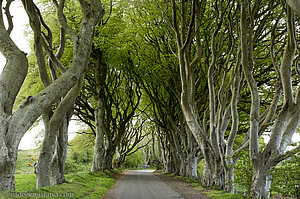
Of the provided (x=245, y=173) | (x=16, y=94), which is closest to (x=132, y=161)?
(x=245, y=173)

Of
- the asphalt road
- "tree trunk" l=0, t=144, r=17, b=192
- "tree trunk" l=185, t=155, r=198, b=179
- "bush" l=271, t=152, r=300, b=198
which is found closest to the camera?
"tree trunk" l=0, t=144, r=17, b=192

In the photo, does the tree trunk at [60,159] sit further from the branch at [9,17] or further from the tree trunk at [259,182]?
the tree trunk at [259,182]

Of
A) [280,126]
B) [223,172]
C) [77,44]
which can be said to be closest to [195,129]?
[223,172]

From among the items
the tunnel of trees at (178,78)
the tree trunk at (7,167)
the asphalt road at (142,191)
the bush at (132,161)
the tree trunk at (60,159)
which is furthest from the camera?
the bush at (132,161)

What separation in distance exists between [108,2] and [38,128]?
1321 centimetres

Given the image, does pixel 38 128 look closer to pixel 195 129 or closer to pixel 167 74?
pixel 167 74

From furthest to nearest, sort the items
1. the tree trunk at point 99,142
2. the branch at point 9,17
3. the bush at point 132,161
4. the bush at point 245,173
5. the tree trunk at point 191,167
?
1. the bush at point 132,161
2. the tree trunk at point 191,167
3. the tree trunk at point 99,142
4. the bush at point 245,173
5. the branch at point 9,17

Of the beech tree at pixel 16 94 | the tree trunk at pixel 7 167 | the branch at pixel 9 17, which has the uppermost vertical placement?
the branch at pixel 9 17

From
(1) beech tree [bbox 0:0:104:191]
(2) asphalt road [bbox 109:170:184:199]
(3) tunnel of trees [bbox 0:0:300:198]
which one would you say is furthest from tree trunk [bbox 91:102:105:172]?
(1) beech tree [bbox 0:0:104:191]

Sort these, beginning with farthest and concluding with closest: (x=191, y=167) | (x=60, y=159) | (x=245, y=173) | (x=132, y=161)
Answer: (x=132, y=161) → (x=191, y=167) → (x=60, y=159) → (x=245, y=173)

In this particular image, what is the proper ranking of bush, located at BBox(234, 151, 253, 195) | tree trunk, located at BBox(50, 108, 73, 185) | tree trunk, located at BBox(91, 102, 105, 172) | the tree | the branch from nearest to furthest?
the tree < the branch < bush, located at BBox(234, 151, 253, 195) < tree trunk, located at BBox(50, 108, 73, 185) < tree trunk, located at BBox(91, 102, 105, 172)

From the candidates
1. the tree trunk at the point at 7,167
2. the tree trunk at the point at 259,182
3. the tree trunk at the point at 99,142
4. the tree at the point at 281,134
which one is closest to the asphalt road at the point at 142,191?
the tree trunk at the point at 259,182

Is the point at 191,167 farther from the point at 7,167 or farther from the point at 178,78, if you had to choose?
the point at 7,167

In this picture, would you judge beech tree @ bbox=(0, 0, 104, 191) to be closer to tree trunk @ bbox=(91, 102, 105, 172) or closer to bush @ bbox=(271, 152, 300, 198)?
bush @ bbox=(271, 152, 300, 198)
